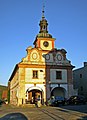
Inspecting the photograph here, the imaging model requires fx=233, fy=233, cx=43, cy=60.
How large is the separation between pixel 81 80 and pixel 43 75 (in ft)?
47.7

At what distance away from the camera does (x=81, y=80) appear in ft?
168

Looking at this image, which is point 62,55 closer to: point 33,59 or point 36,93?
point 33,59

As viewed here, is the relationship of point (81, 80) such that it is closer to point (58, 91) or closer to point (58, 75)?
point (58, 91)

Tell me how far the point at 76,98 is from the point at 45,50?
10735 mm

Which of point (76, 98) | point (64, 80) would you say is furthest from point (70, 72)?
point (76, 98)

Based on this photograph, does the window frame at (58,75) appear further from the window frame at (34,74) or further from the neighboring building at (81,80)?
the neighboring building at (81,80)

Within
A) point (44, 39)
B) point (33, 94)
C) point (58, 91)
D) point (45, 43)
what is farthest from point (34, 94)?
point (44, 39)

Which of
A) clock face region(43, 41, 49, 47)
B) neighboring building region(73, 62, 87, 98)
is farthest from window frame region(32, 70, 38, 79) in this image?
neighboring building region(73, 62, 87, 98)

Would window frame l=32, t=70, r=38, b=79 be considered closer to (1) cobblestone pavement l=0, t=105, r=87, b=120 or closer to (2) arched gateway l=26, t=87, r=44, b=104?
(2) arched gateway l=26, t=87, r=44, b=104

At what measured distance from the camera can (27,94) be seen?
38688 millimetres

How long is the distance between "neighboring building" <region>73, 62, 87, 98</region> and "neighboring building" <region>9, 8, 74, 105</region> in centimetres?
971

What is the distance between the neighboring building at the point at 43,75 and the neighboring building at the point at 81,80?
9.71 metres

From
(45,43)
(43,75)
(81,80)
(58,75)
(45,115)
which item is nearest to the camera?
(45,115)

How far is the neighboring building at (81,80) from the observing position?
162 feet
